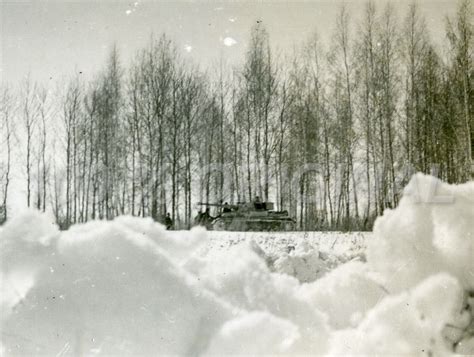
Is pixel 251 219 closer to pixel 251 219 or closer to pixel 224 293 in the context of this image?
pixel 251 219

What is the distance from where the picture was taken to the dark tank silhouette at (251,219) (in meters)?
18.2

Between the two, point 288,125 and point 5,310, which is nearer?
point 5,310

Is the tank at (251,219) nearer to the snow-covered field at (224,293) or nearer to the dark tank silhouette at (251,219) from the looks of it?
the dark tank silhouette at (251,219)

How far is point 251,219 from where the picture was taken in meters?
18.3

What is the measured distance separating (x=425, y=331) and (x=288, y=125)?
22.7m

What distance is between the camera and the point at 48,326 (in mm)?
957

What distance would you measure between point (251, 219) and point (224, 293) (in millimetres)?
17226

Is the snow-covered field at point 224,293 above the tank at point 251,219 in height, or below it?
above

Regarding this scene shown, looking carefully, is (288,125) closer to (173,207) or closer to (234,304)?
(173,207)

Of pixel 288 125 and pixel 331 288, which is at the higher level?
pixel 288 125

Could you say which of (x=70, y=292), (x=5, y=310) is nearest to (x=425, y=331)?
(x=70, y=292)

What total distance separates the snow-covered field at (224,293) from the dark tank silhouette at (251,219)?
16626 millimetres

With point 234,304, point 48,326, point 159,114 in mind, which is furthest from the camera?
point 159,114

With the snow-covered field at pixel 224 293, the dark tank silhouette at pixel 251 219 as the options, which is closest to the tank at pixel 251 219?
the dark tank silhouette at pixel 251 219
